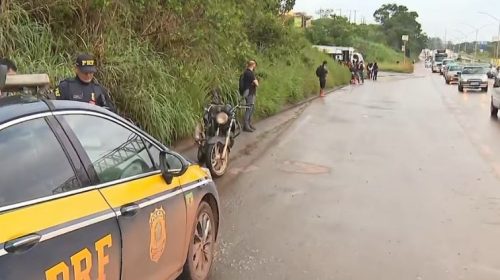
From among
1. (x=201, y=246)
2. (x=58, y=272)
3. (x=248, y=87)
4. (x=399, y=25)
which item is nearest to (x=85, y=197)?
(x=58, y=272)

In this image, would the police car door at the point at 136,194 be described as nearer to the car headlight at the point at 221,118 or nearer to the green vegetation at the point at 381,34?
the car headlight at the point at 221,118

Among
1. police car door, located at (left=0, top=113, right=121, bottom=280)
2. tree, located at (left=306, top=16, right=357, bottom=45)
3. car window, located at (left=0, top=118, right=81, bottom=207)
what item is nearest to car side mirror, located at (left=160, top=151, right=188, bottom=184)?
police car door, located at (left=0, top=113, right=121, bottom=280)

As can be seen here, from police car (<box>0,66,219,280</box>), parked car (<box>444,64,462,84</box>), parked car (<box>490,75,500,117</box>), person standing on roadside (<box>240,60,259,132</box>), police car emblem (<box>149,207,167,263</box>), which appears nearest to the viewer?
police car (<box>0,66,219,280</box>)

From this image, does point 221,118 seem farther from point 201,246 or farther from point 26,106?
point 26,106

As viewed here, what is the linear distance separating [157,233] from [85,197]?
0.74m

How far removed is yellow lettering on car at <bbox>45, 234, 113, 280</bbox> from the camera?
2.67m

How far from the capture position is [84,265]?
288cm

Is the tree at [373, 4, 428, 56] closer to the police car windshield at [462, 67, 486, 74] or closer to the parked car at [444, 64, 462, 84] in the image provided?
the parked car at [444, 64, 462, 84]

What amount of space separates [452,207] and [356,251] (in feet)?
7.74

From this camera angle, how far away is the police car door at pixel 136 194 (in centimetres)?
333

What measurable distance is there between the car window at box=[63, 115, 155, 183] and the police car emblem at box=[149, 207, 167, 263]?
0.98 feet

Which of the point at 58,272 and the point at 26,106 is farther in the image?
the point at 26,106

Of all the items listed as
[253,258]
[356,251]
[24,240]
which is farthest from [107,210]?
[356,251]

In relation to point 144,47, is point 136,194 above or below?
below
